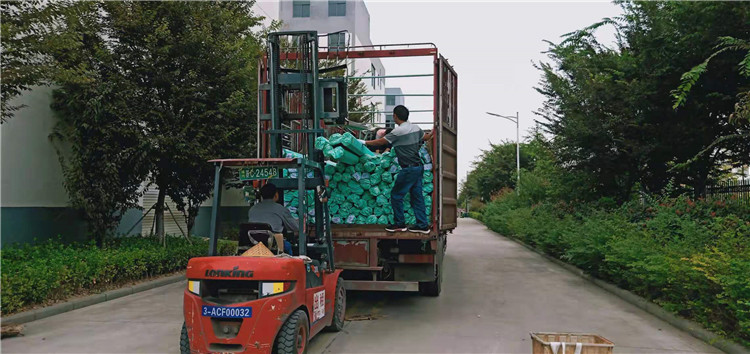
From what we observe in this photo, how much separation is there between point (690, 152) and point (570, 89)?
138 inches

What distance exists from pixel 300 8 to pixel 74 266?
42.7 metres

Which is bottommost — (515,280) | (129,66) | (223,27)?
(515,280)

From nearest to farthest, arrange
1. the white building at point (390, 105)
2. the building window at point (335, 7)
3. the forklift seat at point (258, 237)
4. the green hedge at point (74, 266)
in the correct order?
the forklift seat at point (258, 237)
the green hedge at point (74, 266)
the white building at point (390, 105)
the building window at point (335, 7)

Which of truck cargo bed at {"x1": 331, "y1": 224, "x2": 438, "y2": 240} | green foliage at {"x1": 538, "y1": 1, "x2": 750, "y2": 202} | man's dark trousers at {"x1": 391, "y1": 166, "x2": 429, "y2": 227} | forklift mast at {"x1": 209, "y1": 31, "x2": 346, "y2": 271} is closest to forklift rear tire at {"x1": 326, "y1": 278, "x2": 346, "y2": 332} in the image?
forklift mast at {"x1": 209, "y1": 31, "x2": 346, "y2": 271}

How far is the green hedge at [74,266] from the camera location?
25.4 feet

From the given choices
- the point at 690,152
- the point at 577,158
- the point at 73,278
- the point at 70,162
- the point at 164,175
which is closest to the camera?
the point at 73,278

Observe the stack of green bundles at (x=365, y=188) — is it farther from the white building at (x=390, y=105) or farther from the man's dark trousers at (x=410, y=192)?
the white building at (x=390, y=105)

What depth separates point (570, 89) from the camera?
15289mm

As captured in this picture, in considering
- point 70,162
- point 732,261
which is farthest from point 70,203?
point 732,261

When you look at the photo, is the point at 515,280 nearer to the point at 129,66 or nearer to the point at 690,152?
the point at 690,152

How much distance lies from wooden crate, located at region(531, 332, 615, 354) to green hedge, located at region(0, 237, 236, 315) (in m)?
6.78

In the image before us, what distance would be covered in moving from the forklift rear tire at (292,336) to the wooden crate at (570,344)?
7.31ft

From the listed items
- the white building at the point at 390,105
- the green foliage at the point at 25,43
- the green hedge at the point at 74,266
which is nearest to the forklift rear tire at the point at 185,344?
the green hedge at the point at 74,266

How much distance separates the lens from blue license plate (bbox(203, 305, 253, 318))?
513cm
